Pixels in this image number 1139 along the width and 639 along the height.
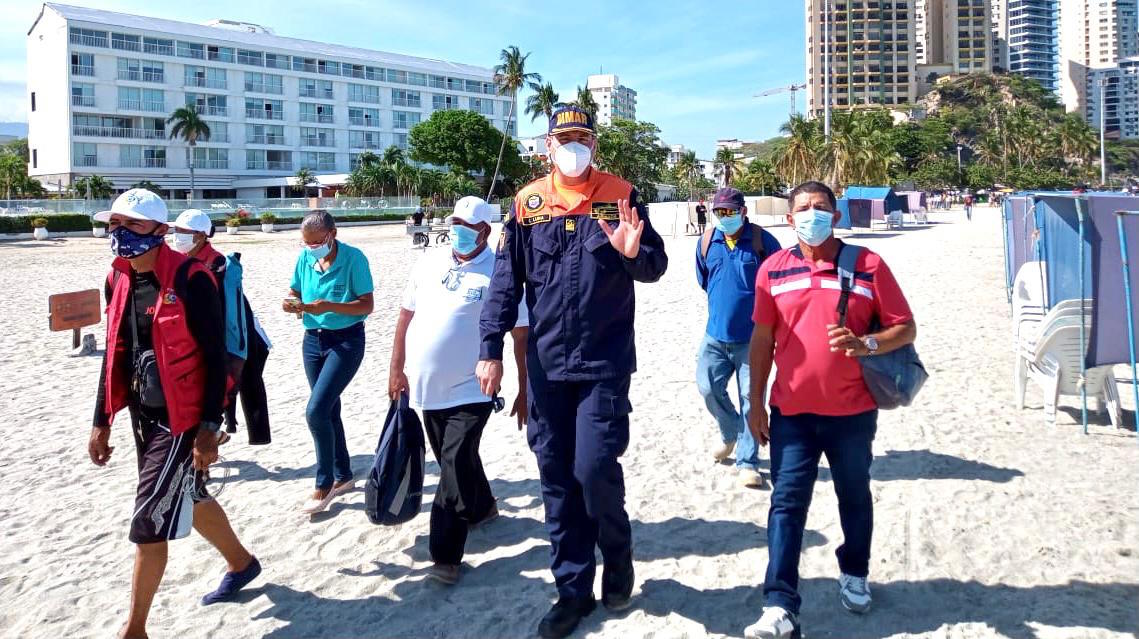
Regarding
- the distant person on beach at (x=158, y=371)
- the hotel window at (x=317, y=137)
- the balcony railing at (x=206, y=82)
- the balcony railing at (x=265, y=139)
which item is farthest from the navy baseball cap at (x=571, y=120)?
the hotel window at (x=317, y=137)

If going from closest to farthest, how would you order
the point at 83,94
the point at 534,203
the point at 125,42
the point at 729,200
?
the point at 534,203 → the point at 729,200 → the point at 83,94 → the point at 125,42

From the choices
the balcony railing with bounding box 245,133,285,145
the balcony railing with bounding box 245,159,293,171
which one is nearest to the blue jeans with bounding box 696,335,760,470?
the balcony railing with bounding box 245,159,293,171

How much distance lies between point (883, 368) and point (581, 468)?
4.11ft

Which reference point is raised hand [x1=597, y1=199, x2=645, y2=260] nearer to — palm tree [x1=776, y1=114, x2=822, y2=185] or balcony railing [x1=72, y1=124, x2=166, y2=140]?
palm tree [x1=776, y1=114, x2=822, y2=185]

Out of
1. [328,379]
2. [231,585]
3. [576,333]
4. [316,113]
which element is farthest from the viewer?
[316,113]

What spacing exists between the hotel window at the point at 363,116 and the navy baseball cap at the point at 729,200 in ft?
291

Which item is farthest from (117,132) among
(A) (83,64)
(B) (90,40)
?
(B) (90,40)

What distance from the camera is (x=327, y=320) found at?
Answer: 5094 millimetres

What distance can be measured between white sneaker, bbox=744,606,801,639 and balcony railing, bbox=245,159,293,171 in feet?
278

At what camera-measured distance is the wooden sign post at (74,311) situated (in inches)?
424

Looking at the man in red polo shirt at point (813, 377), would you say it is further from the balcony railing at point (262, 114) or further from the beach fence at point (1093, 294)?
the balcony railing at point (262, 114)

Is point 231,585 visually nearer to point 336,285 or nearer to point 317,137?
point 336,285

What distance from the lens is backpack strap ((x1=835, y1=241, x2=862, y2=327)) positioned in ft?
11.1

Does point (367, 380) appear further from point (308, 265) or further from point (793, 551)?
point (793, 551)
